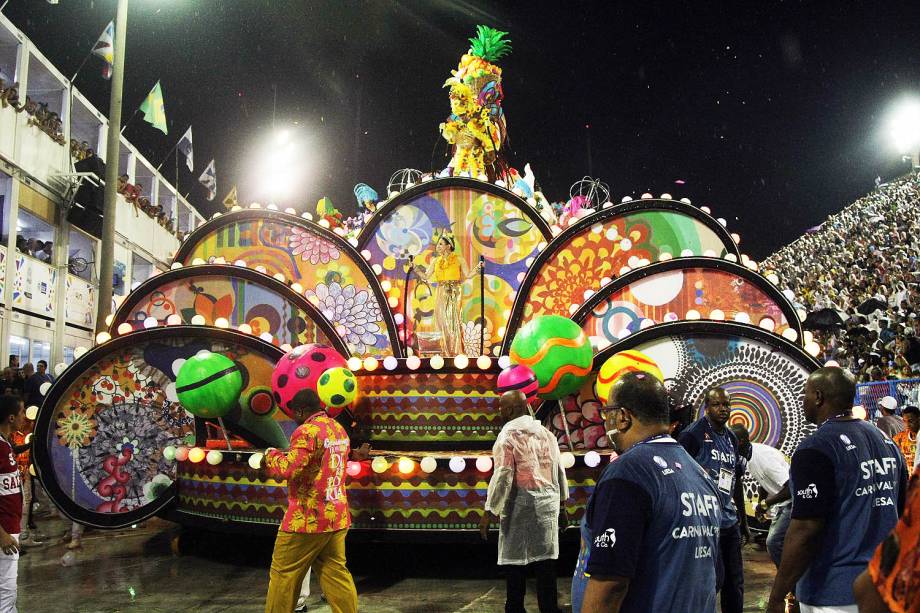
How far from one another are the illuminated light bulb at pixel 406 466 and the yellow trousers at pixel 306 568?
2.37 metres

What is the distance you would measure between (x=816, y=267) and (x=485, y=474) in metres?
25.2

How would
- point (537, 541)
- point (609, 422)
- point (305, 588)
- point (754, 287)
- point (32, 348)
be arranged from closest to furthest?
point (609, 422)
point (537, 541)
point (305, 588)
point (754, 287)
point (32, 348)

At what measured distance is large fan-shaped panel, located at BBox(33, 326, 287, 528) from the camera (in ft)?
29.3

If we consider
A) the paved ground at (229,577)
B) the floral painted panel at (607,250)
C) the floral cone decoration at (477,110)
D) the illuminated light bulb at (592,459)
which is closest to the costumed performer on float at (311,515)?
the paved ground at (229,577)

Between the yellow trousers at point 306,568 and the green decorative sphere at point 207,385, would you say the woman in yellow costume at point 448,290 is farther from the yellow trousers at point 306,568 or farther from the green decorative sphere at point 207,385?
the yellow trousers at point 306,568

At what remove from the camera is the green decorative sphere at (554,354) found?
8.07m

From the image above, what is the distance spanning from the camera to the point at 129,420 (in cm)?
926

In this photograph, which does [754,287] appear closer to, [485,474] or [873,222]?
[485,474]

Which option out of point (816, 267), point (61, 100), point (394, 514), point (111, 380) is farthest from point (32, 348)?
point (816, 267)

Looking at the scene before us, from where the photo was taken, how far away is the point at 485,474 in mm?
7727

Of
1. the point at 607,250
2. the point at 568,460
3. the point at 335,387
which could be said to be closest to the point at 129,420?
the point at 335,387

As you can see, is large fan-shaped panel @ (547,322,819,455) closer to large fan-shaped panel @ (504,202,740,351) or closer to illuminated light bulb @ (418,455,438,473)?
illuminated light bulb @ (418,455,438,473)

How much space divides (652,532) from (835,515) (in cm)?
130

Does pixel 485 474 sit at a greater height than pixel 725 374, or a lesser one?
lesser
